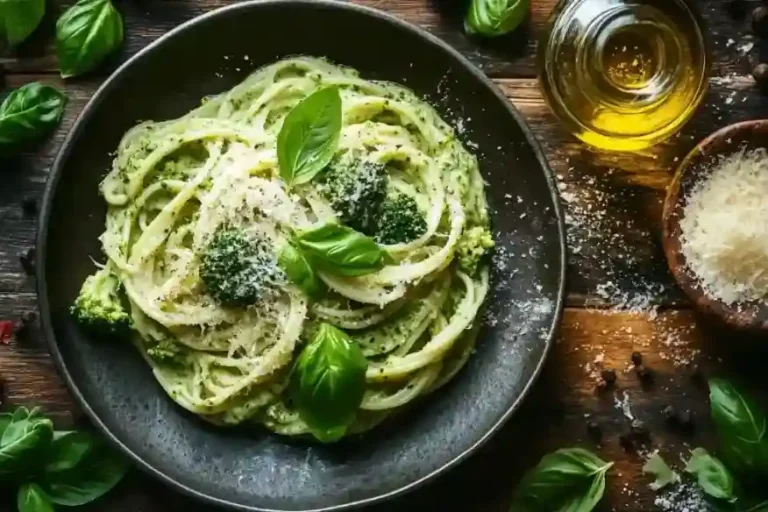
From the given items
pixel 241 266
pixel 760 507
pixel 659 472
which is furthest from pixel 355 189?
pixel 760 507

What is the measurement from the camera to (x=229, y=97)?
10.0ft

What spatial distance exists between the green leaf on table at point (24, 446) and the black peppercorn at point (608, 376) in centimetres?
158

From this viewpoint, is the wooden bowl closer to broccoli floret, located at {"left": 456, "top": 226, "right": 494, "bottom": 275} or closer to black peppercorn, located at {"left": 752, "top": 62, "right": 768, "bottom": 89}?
black peppercorn, located at {"left": 752, "top": 62, "right": 768, "bottom": 89}


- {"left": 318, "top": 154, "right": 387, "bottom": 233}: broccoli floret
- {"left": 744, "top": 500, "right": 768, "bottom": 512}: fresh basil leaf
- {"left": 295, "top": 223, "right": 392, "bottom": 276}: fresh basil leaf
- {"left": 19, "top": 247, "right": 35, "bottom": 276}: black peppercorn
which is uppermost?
{"left": 318, "top": 154, "right": 387, "bottom": 233}: broccoli floret

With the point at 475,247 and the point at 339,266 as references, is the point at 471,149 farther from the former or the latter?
the point at 339,266

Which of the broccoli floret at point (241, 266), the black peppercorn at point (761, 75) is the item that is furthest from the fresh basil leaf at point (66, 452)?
the black peppercorn at point (761, 75)

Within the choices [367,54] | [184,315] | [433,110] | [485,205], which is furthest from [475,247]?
[184,315]

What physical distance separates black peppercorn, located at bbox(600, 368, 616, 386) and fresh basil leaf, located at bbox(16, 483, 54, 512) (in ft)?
5.30

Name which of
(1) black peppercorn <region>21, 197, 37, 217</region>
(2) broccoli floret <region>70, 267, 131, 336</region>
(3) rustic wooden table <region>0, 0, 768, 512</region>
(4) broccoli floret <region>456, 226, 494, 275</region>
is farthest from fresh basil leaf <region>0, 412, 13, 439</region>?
(4) broccoli floret <region>456, 226, 494, 275</region>

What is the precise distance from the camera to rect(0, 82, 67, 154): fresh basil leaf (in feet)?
10.00

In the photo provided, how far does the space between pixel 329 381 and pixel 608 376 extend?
86 centimetres

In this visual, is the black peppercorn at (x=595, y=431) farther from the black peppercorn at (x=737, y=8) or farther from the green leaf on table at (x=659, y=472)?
the black peppercorn at (x=737, y=8)

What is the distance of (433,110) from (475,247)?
1.40 ft

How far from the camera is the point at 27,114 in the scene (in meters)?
3.06
